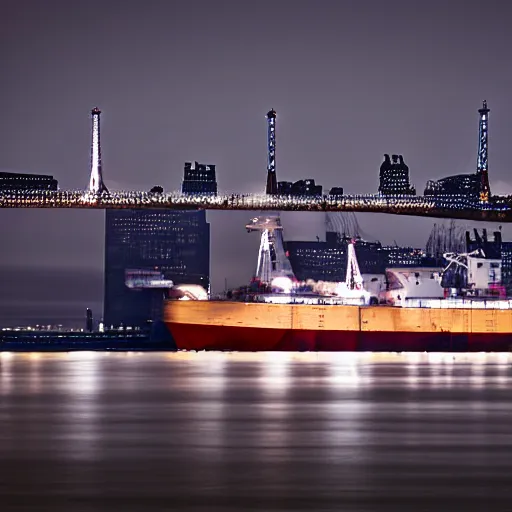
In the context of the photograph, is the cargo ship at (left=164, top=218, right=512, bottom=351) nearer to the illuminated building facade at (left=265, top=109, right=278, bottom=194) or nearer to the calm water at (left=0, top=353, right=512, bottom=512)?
the illuminated building facade at (left=265, top=109, right=278, bottom=194)

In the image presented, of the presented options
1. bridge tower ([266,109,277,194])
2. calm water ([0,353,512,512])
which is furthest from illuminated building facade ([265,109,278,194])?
calm water ([0,353,512,512])

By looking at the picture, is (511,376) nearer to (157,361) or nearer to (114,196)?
(157,361)

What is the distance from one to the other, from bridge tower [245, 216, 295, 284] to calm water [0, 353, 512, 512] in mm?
16886

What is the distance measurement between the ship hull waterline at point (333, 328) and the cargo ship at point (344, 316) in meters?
0.03

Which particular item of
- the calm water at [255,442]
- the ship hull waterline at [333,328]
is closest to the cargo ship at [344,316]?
the ship hull waterline at [333,328]

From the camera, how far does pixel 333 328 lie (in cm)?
4078

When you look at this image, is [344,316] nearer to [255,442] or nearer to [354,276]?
[354,276]

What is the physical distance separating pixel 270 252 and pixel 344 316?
12.8 feet

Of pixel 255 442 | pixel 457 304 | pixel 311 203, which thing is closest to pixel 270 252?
pixel 311 203

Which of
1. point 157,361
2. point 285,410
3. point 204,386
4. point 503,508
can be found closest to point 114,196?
point 157,361

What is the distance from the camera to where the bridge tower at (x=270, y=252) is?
42188 mm

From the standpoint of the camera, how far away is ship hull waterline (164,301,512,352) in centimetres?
4016

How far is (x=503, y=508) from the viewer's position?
9898mm

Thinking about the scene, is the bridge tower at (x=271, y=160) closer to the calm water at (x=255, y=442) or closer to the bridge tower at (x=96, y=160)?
the bridge tower at (x=96, y=160)
